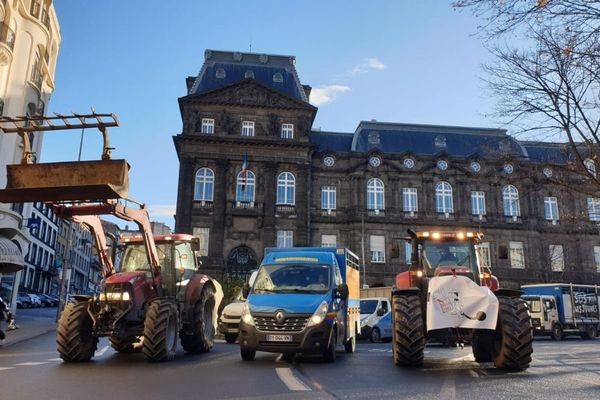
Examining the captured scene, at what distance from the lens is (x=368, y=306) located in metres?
25.3

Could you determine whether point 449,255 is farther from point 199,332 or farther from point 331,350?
point 199,332

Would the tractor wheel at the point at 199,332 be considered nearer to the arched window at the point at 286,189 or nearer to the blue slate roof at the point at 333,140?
the arched window at the point at 286,189

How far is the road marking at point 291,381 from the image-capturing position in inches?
283

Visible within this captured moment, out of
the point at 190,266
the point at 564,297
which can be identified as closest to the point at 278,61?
the point at 564,297

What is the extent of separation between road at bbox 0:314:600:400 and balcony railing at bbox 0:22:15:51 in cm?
1852

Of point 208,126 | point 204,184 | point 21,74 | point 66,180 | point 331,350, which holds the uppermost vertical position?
point 208,126

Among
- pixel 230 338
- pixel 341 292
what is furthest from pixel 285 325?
pixel 230 338

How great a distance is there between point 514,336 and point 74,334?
8.48 meters

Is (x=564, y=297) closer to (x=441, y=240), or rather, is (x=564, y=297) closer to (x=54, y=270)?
(x=441, y=240)

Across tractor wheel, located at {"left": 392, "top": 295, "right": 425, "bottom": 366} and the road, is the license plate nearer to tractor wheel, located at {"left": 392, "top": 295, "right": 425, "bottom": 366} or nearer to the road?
the road

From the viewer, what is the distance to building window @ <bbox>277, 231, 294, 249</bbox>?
43.0 meters

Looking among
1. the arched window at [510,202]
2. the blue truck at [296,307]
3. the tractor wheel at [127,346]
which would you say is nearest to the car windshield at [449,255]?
the blue truck at [296,307]

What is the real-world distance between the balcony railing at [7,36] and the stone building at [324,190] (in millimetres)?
18601

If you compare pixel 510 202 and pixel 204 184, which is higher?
pixel 204 184
